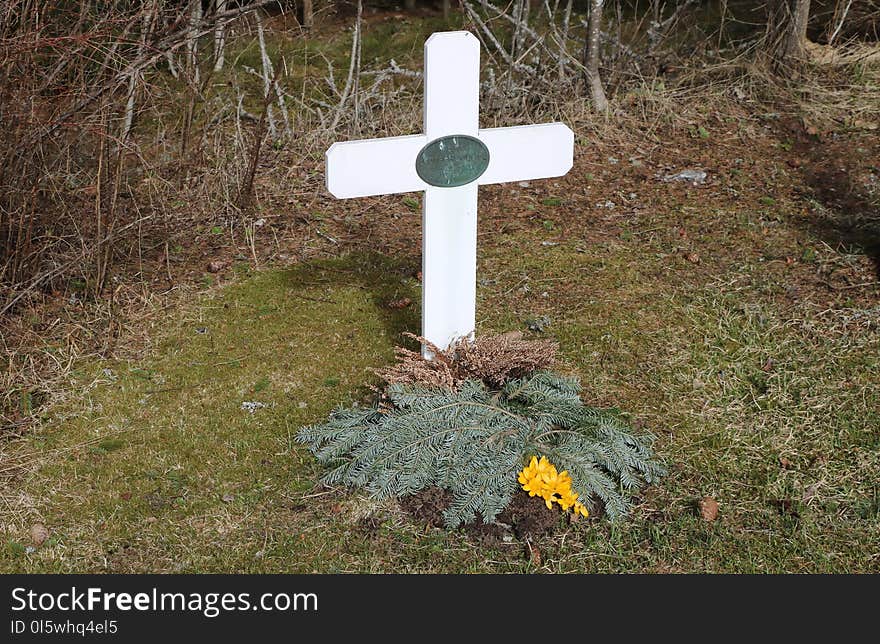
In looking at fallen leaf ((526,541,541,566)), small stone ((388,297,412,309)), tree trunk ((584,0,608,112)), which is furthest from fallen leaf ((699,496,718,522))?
tree trunk ((584,0,608,112))

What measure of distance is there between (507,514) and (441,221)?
113 centimetres

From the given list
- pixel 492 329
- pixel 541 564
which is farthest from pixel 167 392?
pixel 541 564

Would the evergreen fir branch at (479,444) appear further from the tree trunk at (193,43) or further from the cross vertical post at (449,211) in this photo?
the tree trunk at (193,43)

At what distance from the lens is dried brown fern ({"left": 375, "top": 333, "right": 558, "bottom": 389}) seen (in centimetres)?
417

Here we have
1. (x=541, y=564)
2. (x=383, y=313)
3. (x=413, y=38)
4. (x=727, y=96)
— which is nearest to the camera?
(x=541, y=564)

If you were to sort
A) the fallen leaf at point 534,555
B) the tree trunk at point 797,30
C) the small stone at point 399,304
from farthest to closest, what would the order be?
the tree trunk at point 797,30 < the small stone at point 399,304 < the fallen leaf at point 534,555

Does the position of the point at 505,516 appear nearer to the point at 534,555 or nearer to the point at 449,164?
the point at 534,555

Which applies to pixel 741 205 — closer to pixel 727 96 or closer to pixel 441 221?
pixel 727 96

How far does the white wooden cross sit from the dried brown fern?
0.33ft

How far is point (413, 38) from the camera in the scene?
33.0 feet

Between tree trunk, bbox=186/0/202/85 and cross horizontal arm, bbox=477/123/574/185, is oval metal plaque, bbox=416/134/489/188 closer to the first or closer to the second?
cross horizontal arm, bbox=477/123/574/185

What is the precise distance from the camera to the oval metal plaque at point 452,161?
13.1ft

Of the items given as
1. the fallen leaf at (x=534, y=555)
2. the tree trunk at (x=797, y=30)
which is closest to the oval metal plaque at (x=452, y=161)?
the fallen leaf at (x=534, y=555)

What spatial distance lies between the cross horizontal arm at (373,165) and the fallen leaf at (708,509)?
1.58 metres
